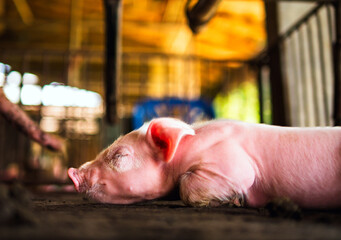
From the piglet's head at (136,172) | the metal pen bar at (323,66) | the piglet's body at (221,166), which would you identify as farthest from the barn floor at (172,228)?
the metal pen bar at (323,66)

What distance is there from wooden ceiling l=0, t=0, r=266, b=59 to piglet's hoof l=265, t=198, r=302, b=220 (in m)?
6.23

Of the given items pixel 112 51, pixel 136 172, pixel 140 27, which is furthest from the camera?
pixel 140 27

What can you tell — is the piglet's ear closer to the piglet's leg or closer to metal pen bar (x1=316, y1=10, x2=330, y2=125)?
the piglet's leg

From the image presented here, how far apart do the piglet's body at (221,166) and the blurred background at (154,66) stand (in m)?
0.72

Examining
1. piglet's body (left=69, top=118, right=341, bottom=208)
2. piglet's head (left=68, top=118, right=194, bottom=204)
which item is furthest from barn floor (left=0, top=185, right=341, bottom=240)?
piglet's head (left=68, top=118, right=194, bottom=204)

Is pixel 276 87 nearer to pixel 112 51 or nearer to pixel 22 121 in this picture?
pixel 112 51

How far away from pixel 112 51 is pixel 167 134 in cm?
108

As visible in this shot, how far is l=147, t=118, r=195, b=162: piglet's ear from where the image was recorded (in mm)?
1212

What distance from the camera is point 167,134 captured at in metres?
1.23

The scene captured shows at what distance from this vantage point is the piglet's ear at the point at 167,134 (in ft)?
3.98

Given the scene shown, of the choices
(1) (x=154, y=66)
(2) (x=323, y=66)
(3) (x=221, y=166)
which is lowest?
(3) (x=221, y=166)

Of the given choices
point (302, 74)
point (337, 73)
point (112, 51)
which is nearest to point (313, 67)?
point (302, 74)

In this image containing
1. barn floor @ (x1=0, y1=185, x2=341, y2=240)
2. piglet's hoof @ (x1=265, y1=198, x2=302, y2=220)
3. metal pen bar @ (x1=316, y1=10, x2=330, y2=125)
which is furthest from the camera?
metal pen bar @ (x1=316, y1=10, x2=330, y2=125)

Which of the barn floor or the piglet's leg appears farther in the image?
the piglet's leg
